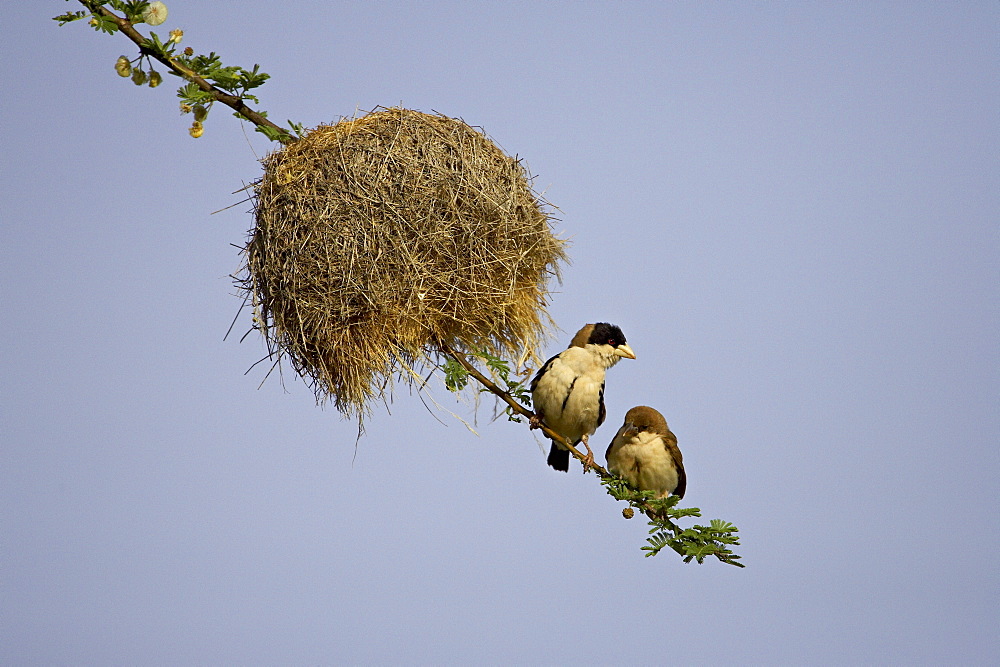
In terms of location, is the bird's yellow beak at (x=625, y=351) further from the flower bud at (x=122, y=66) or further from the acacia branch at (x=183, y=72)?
the flower bud at (x=122, y=66)

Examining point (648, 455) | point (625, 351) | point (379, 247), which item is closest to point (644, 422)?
point (648, 455)

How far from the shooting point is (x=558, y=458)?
3631 mm

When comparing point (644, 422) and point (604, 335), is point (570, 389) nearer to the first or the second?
point (604, 335)

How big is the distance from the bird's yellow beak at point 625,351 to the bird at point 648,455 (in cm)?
27

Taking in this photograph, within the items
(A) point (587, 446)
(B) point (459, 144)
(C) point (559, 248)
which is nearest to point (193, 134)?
(B) point (459, 144)

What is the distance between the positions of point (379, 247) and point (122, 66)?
98 centimetres

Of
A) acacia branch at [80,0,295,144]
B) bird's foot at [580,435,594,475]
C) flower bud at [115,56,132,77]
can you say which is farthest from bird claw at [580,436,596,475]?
flower bud at [115,56,132,77]

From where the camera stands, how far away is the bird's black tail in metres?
3.61

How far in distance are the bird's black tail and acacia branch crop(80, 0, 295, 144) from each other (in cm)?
151

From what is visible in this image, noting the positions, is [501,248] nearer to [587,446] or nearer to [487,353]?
[487,353]

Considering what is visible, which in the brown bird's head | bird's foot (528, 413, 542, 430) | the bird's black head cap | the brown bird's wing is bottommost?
bird's foot (528, 413, 542, 430)

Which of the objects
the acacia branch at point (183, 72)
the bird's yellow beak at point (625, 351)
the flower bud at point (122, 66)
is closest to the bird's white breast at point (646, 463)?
the bird's yellow beak at point (625, 351)

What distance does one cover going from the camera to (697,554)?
262cm

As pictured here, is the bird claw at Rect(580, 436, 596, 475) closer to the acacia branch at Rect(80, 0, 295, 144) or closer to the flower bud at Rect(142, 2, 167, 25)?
the acacia branch at Rect(80, 0, 295, 144)
